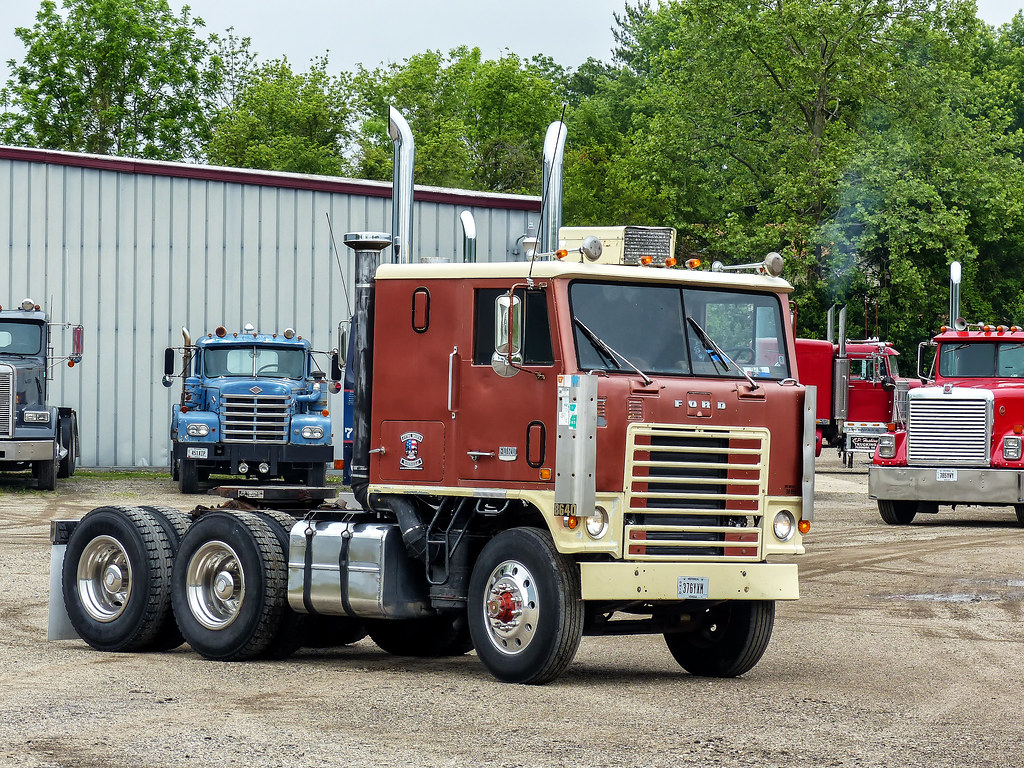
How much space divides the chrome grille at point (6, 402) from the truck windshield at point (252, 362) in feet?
10.3

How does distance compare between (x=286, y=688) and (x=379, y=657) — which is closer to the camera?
(x=286, y=688)

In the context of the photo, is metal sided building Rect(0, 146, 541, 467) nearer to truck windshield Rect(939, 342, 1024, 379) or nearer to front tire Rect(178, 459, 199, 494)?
front tire Rect(178, 459, 199, 494)

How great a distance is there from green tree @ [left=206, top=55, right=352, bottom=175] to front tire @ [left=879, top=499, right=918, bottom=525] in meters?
45.0

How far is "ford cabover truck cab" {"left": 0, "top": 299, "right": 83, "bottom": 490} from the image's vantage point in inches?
1087

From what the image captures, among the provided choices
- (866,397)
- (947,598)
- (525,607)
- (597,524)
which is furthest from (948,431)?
(525,607)

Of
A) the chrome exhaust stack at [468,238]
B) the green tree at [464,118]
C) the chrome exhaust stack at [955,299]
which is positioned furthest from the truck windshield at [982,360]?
the green tree at [464,118]

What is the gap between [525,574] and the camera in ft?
34.6

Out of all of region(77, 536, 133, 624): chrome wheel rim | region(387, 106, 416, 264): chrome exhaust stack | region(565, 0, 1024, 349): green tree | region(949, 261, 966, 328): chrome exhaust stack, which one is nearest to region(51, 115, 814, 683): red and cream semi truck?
region(77, 536, 133, 624): chrome wheel rim

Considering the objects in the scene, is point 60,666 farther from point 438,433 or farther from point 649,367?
point 649,367

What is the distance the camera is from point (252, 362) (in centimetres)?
2853

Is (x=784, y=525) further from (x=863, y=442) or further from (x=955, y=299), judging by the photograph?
(x=863, y=442)

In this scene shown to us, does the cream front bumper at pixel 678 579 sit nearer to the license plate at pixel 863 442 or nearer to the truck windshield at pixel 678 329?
the truck windshield at pixel 678 329

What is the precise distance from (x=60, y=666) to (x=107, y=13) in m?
63.6

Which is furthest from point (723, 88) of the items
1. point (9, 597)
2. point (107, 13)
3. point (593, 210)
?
point (9, 597)
